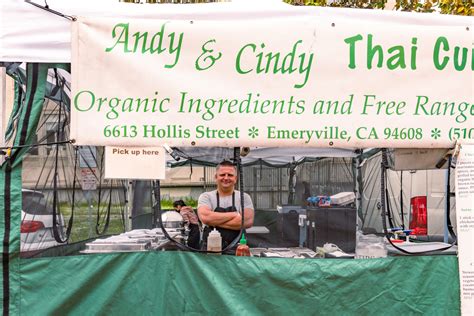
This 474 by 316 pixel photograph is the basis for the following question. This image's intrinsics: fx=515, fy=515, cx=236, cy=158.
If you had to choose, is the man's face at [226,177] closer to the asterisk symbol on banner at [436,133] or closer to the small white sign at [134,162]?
the small white sign at [134,162]

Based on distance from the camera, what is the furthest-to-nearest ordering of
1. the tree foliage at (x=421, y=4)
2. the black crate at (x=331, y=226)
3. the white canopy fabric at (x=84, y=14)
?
the tree foliage at (x=421, y=4), the black crate at (x=331, y=226), the white canopy fabric at (x=84, y=14)

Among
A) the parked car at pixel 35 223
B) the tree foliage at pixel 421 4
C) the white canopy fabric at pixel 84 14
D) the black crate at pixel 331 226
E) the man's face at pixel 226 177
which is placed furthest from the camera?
the tree foliage at pixel 421 4

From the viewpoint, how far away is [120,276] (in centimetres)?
321

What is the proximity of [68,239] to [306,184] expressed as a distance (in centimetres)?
682

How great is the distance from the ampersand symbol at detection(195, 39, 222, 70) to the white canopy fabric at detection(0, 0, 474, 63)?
0.69 ft

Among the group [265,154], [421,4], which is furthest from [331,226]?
[421,4]

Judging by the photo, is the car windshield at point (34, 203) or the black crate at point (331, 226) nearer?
the car windshield at point (34, 203)

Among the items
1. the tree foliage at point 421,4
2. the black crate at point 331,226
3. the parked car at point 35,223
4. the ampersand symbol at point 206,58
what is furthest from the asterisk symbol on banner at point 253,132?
the tree foliage at point 421,4

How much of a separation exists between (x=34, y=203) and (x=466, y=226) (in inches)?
112

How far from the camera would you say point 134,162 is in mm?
3154

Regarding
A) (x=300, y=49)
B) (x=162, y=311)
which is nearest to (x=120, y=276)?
(x=162, y=311)

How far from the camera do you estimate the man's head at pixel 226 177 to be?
463cm

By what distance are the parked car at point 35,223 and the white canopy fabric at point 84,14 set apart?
0.89m

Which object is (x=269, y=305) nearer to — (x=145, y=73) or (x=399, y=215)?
(x=145, y=73)
